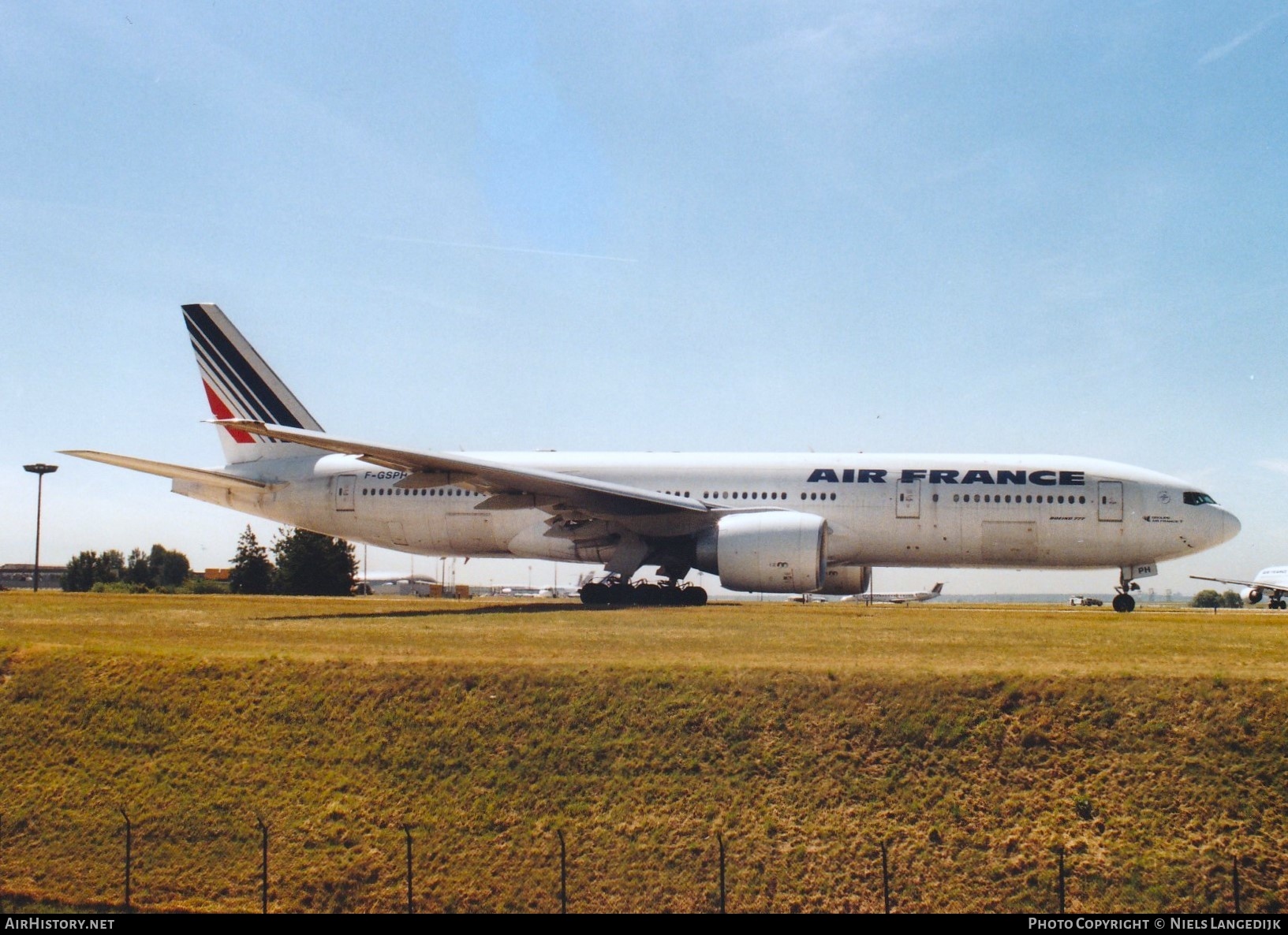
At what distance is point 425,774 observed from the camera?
440 inches

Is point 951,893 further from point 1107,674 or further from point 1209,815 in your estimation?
point 1107,674

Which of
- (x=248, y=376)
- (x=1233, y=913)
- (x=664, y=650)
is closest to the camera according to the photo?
(x=1233, y=913)

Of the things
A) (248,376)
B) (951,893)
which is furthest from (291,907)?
(248,376)

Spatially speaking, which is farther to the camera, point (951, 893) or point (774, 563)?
point (774, 563)

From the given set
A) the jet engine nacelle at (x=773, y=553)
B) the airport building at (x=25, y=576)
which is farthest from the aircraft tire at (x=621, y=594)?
the airport building at (x=25, y=576)

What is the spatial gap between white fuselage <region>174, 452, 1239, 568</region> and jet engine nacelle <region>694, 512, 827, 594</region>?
2152mm

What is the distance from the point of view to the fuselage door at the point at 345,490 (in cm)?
2912

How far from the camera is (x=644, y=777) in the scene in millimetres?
10875

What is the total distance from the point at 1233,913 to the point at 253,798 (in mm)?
9738

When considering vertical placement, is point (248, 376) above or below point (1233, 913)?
above

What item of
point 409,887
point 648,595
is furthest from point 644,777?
point 648,595

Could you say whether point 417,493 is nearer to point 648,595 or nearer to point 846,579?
point 648,595

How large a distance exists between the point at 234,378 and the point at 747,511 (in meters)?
16.3

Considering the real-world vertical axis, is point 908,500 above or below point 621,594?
above
